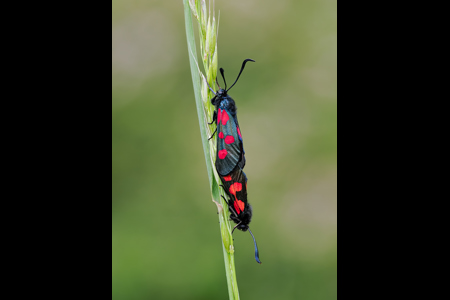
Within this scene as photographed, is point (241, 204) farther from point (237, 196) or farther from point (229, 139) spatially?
point (229, 139)

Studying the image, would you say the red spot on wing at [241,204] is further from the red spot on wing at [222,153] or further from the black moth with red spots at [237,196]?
the red spot on wing at [222,153]

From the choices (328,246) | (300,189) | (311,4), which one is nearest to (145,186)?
(300,189)

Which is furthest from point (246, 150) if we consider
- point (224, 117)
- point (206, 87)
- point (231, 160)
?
point (206, 87)

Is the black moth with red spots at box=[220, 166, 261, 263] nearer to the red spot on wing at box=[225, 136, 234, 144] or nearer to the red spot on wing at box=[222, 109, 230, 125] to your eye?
the red spot on wing at box=[225, 136, 234, 144]

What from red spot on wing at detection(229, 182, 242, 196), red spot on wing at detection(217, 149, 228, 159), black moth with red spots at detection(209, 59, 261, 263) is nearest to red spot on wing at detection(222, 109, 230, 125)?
black moth with red spots at detection(209, 59, 261, 263)

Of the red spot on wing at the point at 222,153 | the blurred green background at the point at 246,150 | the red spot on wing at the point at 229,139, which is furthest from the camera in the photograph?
the blurred green background at the point at 246,150

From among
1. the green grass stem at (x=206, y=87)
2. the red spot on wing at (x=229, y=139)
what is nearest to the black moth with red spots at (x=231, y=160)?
the red spot on wing at (x=229, y=139)
